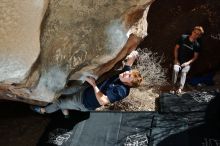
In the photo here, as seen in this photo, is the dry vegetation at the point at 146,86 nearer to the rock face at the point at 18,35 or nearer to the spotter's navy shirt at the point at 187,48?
the spotter's navy shirt at the point at 187,48

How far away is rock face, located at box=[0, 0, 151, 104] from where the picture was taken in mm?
3562

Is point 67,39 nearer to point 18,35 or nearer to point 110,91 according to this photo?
point 18,35

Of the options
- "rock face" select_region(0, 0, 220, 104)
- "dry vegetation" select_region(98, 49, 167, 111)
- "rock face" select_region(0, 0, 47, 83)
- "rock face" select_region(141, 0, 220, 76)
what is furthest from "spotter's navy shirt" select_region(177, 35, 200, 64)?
"rock face" select_region(0, 0, 47, 83)

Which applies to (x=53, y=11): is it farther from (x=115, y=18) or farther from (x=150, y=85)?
(x=150, y=85)

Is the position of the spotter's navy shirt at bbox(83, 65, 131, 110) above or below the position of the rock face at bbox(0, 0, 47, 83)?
below

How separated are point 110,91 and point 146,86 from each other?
320 centimetres

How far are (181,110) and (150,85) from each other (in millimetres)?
1387

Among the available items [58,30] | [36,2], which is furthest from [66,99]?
[36,2]

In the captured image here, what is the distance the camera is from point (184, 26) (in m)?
7.81

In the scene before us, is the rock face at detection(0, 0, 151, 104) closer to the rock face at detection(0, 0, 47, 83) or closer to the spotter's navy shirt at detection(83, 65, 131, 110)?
the rock face at detection(0, 0, 47, 83)

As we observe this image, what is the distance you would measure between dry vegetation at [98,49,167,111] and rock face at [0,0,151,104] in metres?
2.55

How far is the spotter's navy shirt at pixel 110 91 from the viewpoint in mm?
4098

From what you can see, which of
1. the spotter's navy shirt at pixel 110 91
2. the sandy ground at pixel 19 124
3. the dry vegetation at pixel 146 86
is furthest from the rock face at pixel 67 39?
the dry vegetation at pixel 146 86

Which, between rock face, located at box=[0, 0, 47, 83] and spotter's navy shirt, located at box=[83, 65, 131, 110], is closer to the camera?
rock face, located at box=[0, 0, 47, 83]
